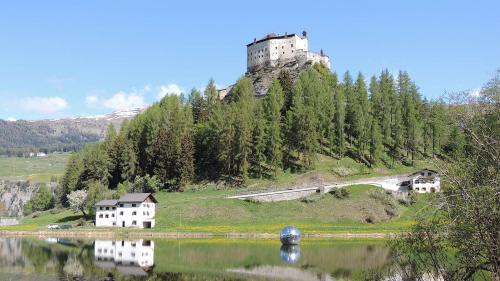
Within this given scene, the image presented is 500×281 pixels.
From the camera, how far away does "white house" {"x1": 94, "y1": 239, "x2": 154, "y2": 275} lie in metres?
44.0

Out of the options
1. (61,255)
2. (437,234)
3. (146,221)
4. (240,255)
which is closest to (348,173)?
(146,221)

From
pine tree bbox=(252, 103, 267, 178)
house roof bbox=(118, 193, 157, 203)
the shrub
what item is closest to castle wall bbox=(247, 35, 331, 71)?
pine tree bbox=(252, 103, 267, 178)

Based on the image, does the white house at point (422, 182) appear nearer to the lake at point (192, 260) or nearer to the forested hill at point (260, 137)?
the forested hill at point (260, 137)

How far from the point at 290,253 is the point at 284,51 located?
131 meters

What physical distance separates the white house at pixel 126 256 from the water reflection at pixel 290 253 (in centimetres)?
1355

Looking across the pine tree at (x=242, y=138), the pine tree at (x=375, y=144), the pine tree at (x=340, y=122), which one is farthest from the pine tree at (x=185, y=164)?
the pine tree at (x=375, y=144)

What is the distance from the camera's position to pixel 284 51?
17750 centimetres

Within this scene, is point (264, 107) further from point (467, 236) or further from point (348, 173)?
point (467, 236)

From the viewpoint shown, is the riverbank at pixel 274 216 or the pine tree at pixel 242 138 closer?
the riverbank at pixel 274 216

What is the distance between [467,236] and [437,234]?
6.96 feet

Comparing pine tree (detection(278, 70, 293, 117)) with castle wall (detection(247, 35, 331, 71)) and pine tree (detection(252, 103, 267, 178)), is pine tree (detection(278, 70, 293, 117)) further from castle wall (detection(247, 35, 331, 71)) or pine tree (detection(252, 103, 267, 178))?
castle wall (detection(247, 35, 331, 71))

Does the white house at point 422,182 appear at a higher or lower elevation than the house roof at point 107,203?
higher

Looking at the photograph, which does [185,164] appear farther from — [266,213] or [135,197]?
[266,213]

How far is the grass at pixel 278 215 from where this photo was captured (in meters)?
82.6
